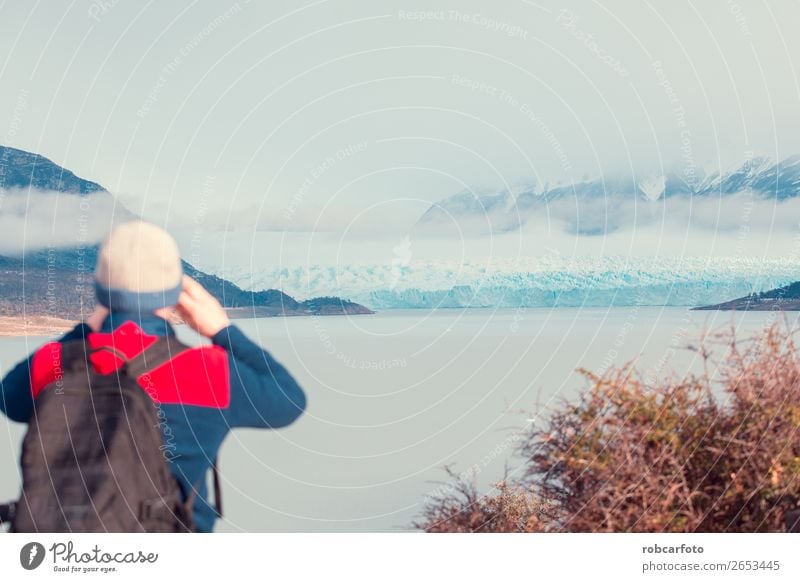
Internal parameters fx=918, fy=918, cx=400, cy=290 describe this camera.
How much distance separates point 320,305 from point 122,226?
44.7 inches

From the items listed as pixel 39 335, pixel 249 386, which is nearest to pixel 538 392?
pixel 249 386

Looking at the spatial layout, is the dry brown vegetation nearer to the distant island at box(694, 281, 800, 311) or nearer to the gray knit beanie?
the distant island at box(694, 281, 800, 311)

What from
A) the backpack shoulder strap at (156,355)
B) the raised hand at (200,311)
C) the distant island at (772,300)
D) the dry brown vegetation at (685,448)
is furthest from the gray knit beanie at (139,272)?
the distant island at (772,300)

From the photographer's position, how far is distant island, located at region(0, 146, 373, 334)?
178 inches

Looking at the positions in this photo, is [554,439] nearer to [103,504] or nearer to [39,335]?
[103,504]

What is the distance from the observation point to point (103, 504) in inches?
159

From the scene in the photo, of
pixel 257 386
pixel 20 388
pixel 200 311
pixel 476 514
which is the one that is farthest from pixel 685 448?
pixel 20 388

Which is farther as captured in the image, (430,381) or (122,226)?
(430,381)

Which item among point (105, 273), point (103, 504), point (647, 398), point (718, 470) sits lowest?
point (103, 504)
